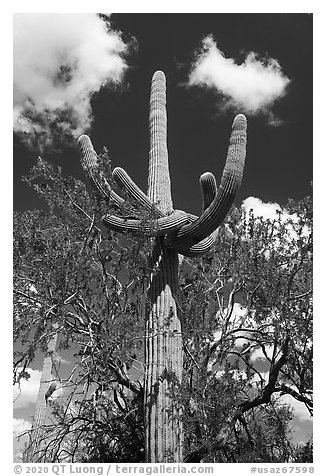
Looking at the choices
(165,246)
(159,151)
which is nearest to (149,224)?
(165,246)

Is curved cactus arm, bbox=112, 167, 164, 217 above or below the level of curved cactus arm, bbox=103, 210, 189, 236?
above

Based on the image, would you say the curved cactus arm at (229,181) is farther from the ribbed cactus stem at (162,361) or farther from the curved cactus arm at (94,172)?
the curved cactus arm at (94,172)

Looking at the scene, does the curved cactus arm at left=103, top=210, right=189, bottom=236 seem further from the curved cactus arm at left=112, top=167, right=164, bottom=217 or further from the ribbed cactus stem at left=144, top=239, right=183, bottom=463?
the ribbed cactus stem at left=144, top=239, right=183, bottom=463

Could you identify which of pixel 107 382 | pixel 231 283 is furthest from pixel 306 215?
pixel 107 382

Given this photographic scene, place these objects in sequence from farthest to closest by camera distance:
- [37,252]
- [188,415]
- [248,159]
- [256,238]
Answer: [256,238] < [248,159] < [37,252] < [188,415]

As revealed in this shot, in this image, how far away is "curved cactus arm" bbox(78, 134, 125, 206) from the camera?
5328 millimetres

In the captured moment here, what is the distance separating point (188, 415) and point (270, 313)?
1.41 metres

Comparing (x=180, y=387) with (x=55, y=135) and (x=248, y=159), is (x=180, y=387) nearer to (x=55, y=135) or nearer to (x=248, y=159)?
(x=248, y=159)

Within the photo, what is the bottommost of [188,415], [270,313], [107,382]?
[188,415]

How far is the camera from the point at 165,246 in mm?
5516

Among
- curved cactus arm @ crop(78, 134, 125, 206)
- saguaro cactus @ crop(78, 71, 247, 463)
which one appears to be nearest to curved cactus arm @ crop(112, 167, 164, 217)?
saguaro cactus @ crop(78, 71, 247, 463)

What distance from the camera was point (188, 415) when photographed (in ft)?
15.1

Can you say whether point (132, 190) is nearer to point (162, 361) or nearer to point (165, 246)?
point (165, 246)

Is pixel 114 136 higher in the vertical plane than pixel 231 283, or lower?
higher
